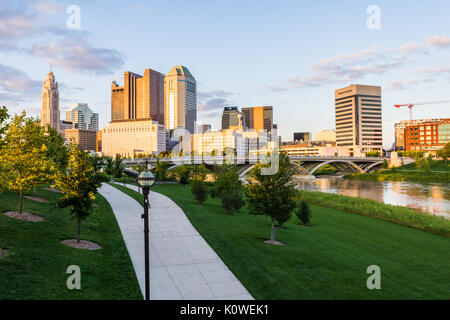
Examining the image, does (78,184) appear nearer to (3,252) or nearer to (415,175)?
(3,252)

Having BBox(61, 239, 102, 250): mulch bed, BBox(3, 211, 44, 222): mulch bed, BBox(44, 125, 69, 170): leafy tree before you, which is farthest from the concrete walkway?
BBox(44, 125, 69, 170): leafy tree

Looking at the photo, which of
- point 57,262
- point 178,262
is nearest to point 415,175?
point 178,262

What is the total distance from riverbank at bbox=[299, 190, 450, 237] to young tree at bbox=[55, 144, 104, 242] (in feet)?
85.8

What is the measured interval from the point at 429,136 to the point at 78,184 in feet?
652

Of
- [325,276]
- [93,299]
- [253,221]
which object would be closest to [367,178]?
[253,221]

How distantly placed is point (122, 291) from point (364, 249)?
14.7m

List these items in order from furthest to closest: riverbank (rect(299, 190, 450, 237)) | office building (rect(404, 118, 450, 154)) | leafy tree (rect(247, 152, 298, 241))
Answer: office building (rect(404, 118, 450, 154)) → riverbank (rect(299, 190, 450, 237)) → leafy tree (rect(247, 152, 298, 241))

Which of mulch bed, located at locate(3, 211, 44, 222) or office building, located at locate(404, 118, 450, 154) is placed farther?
office building, located at locate(404, 118, 450, 154)

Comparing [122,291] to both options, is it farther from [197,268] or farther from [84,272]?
[197,268]

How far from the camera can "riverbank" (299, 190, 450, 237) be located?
27.3 metres

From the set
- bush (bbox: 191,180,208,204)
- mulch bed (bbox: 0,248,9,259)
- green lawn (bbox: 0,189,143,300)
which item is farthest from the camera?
bush (bbox: 191,180,208,204)

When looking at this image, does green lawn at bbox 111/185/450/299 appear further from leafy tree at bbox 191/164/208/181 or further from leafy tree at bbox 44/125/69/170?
leafy tree at bbox 44/125/69/170
